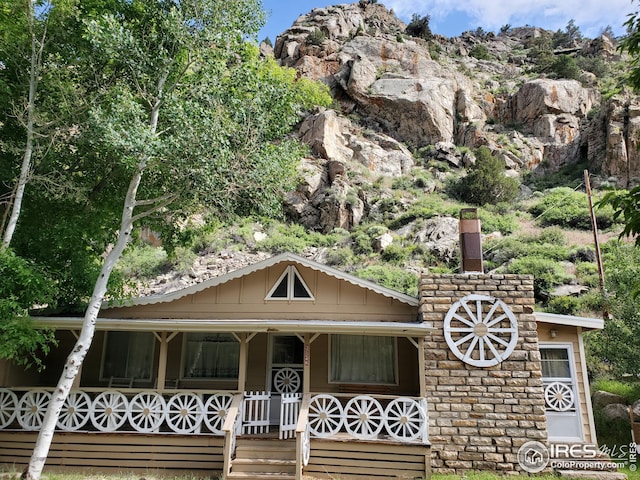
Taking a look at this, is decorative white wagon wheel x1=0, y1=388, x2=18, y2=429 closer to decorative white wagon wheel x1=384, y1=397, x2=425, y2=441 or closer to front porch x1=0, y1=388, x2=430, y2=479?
front porch x1=0, y1=388, x2=430, y2=479

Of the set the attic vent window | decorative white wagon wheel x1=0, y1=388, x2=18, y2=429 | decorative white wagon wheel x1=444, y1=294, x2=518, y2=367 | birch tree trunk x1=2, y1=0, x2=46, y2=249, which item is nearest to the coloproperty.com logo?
decorative white wagon wheel x1=444, y1=294, x2=518, y2=367

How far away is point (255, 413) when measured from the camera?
9.62 metres

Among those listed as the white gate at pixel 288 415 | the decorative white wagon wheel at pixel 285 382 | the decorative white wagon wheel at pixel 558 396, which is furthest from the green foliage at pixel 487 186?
the white gate at pixel 288 415

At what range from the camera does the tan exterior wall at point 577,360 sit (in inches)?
→ 382

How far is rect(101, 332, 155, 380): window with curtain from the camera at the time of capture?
37.3 feet

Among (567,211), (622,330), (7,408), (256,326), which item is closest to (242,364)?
(256,326)

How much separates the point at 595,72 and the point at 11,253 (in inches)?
2219

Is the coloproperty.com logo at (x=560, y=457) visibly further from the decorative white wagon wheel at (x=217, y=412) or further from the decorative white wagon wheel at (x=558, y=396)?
the decorative white wagon wheel at (x=217, y=412)

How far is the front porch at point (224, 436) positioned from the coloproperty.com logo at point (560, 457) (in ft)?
6.53

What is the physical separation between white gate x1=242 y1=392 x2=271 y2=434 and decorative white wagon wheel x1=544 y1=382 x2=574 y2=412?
587 cm

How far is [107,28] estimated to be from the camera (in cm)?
961

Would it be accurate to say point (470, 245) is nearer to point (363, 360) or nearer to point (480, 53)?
point (363, 360)

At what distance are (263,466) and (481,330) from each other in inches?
198

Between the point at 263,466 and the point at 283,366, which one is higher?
the point at 283,366
